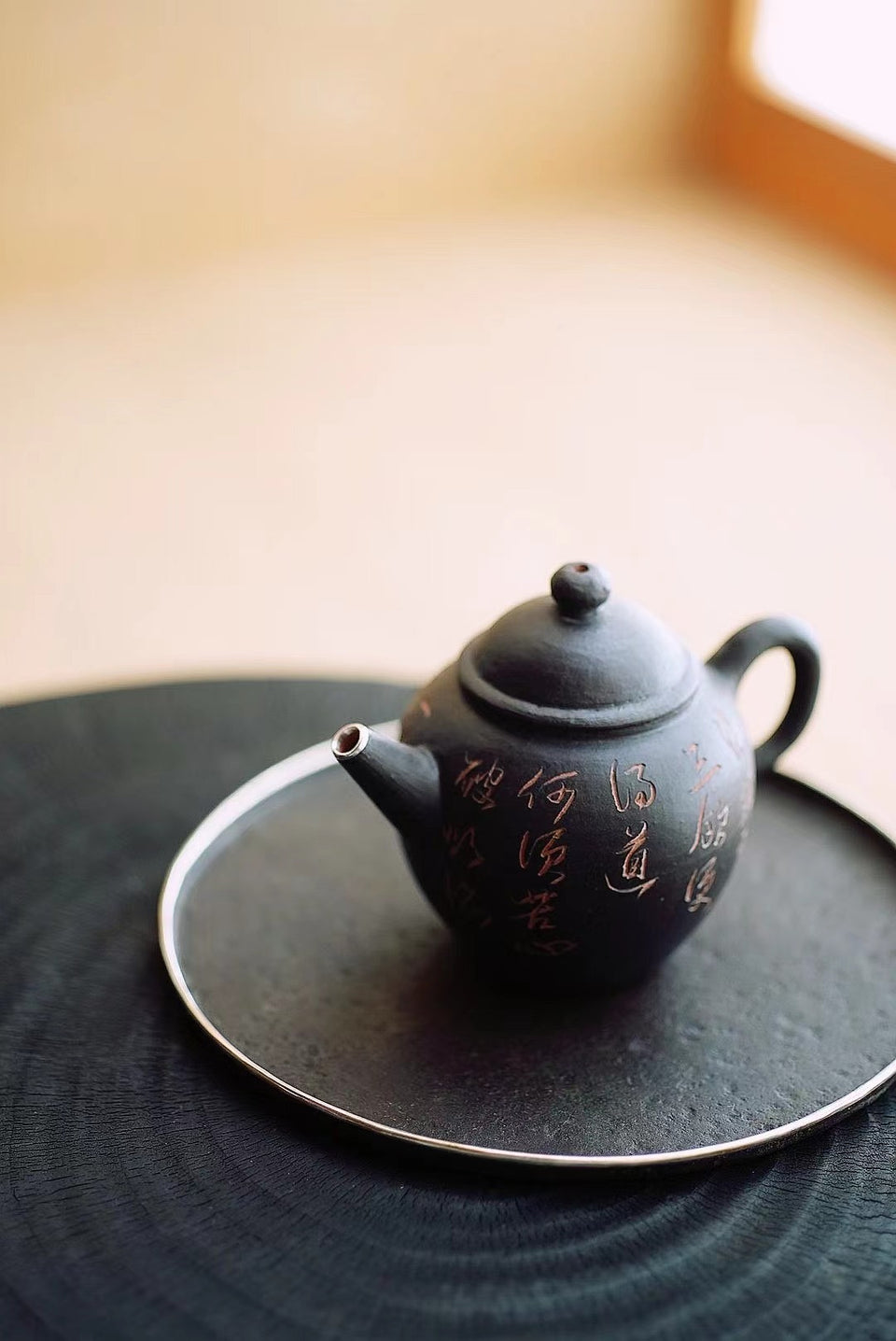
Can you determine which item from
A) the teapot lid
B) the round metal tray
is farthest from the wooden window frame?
the teapot lid

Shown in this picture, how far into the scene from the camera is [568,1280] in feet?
2.51

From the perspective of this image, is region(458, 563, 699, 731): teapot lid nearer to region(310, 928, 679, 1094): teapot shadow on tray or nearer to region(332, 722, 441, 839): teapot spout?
region(332, 722, 441, 839): teapot spout

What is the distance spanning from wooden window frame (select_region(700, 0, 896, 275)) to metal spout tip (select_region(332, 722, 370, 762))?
8.03 ft

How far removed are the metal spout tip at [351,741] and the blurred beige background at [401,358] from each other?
2.61 feet

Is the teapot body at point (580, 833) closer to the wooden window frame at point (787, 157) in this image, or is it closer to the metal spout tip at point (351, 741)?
the metal spout tip at point (351, 741)

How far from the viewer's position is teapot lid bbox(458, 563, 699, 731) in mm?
879

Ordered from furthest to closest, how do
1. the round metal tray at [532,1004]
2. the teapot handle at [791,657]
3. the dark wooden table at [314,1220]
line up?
1. the teapot handle at [791,657]
2. the round metal tray at [532,1004]
3. the dark wooden table at [314,1220]

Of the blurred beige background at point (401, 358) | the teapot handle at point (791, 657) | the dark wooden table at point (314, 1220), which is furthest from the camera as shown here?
the blurred beige background at point (401, 358)

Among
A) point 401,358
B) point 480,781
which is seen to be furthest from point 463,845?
point 401,358

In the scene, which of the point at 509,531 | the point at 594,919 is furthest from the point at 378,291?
the point at 594,919

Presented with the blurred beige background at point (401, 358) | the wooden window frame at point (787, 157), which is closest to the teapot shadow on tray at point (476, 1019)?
the blurred beige background at point (401, 358)

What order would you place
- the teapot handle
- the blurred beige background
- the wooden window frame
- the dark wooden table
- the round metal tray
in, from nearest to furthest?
the dark wooden table
the round metal tray
the teapot handle
the blurred beige background
the wooden window frame

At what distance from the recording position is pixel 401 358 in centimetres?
284

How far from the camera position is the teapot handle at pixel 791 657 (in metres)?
0.98
